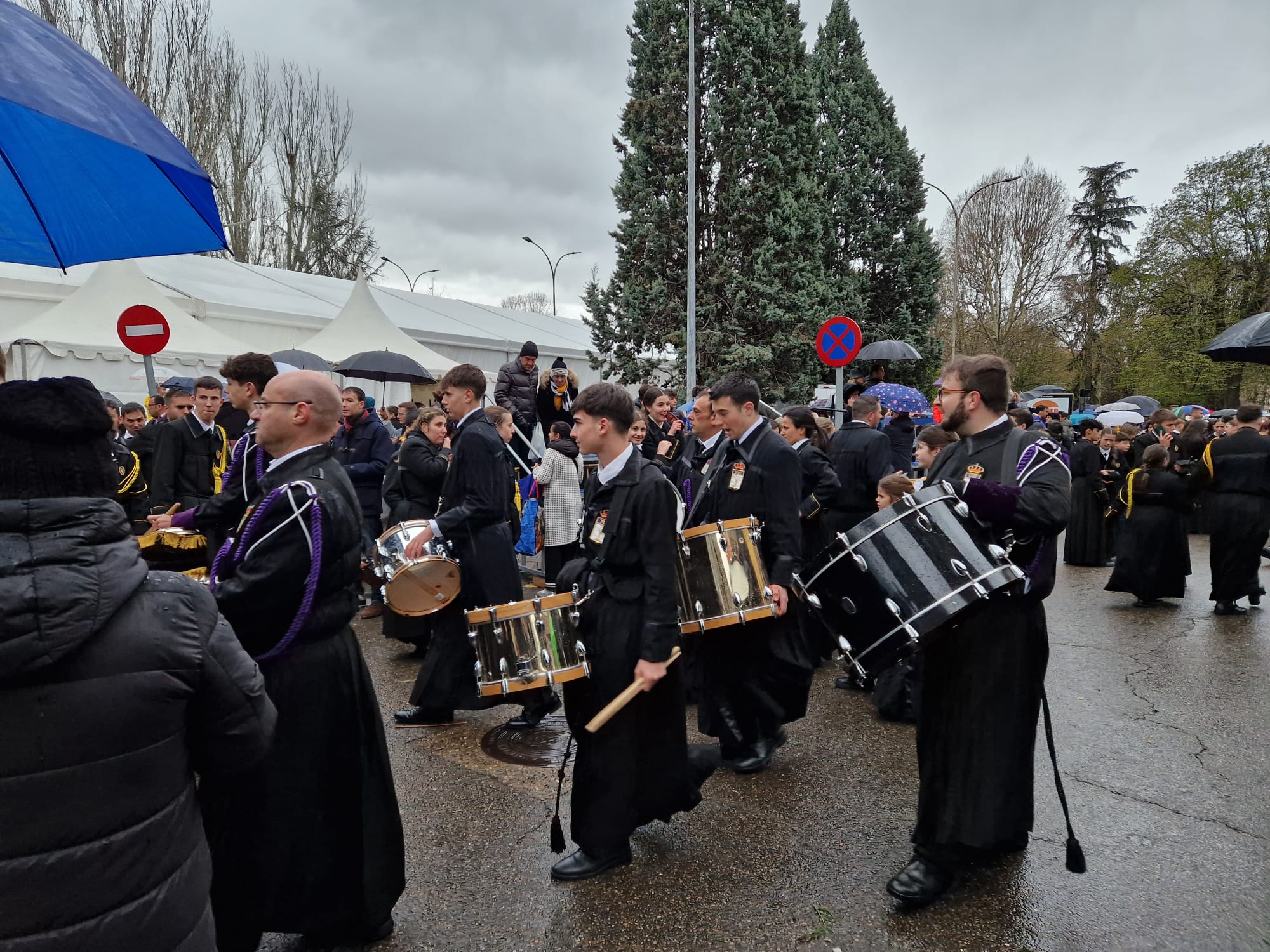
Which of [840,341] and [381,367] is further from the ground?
[840,341]

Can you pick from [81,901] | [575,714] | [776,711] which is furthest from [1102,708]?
[81,901]

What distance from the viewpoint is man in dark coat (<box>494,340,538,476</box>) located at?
11164 mm

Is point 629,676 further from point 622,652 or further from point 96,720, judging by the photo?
point 96,720

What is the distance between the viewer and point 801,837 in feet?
13.1

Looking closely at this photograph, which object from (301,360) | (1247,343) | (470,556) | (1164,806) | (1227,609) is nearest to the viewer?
(1164,806)

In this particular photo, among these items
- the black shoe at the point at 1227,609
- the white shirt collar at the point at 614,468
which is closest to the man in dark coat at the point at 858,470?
the white shirt collar at the point at 614,468

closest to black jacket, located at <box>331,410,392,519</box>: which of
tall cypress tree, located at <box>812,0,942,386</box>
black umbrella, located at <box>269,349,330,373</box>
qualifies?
black umbrella, located at <box>269,349,330,373</box>

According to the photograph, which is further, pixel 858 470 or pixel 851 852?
pixel 858 470

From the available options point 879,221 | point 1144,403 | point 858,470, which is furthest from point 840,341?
point 1144,403

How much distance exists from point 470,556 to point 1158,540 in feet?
24.8

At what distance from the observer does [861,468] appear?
276 inches

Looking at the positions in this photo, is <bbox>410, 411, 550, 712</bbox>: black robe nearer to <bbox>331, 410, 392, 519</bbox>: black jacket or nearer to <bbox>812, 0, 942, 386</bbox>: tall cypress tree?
<bbox>331, 410, 392, 519</bbox>: black jacket

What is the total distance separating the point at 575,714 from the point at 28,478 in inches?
100

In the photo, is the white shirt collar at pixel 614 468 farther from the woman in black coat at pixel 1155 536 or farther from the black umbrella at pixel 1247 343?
the woman in black coat at pixel 1155 536
